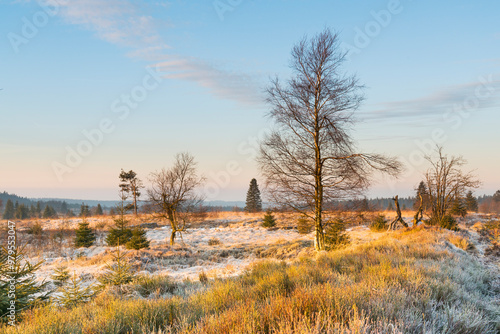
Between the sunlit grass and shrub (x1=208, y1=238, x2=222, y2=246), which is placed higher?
the sunlit grass

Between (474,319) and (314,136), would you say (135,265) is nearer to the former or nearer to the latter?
(314,136)

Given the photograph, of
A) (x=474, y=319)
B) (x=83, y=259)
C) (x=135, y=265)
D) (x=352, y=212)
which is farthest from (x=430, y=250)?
(x=83, y=259)

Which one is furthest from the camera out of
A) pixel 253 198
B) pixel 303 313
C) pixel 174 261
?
pixel 253 198

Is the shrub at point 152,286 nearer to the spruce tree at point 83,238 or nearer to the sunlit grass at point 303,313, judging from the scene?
the sunlit grass at point 303,313

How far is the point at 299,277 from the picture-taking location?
5238 mm

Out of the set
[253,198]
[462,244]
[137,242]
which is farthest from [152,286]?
[253,198]

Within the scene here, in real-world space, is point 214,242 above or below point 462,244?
below

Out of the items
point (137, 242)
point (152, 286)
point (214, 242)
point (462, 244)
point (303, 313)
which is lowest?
point (214, 242)

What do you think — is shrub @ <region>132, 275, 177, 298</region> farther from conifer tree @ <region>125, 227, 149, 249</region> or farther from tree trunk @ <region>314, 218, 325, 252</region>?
conifer tree @ <region>125, 227, 149, 249</region>

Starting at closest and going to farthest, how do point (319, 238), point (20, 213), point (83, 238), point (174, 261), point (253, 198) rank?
point (319, 238)
point (174, 261)
point (83, 238)
point (253, 198)
point (20, 213)

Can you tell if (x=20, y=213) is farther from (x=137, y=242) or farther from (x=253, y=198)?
(x=137, y=242)

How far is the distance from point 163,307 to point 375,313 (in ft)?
9.20

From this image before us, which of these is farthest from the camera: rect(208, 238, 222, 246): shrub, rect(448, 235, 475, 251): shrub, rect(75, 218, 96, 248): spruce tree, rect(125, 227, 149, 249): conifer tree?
rect(75, 218, 96, 248): spruce tree

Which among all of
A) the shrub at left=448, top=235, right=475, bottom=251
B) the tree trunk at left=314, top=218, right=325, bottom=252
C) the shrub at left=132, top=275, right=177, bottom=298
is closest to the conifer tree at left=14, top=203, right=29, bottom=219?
the shrub at left=132, top=275, right=177, bottom=298
